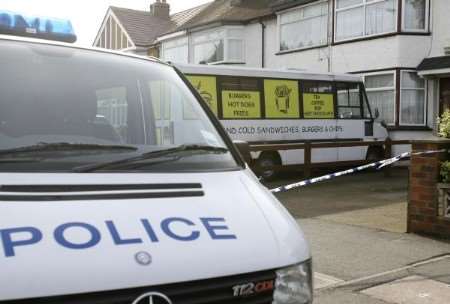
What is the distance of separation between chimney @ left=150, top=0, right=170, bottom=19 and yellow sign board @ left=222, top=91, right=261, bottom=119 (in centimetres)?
2584

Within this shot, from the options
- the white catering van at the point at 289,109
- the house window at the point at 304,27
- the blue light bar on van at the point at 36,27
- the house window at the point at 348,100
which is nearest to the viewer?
the blue light bar on van at the point at 36,27

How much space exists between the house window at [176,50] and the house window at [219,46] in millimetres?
1004

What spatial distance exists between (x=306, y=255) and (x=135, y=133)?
120cm

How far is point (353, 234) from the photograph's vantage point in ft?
23.1

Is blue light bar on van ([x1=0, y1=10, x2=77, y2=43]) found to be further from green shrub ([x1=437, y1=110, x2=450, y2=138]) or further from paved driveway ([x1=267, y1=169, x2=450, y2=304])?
green shrub ([x1=437, y1=110, x2=450, y2=138])

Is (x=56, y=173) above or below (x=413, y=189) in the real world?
above

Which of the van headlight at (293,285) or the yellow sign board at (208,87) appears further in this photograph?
the yellow sign board at (208,87)

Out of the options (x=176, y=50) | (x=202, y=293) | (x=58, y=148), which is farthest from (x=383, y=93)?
(x=202, y=293)

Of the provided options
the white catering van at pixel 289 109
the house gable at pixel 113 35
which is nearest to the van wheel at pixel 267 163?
the white catering van at pixel 289 109

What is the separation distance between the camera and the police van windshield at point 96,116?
2.65m

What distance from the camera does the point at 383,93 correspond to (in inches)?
730

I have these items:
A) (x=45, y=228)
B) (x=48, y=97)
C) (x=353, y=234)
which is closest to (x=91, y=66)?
(x=48, y=97)

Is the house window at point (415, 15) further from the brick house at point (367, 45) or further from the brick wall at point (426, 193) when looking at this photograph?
the brick wall at point (426, 193)

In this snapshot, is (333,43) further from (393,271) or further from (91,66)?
(91,66)
